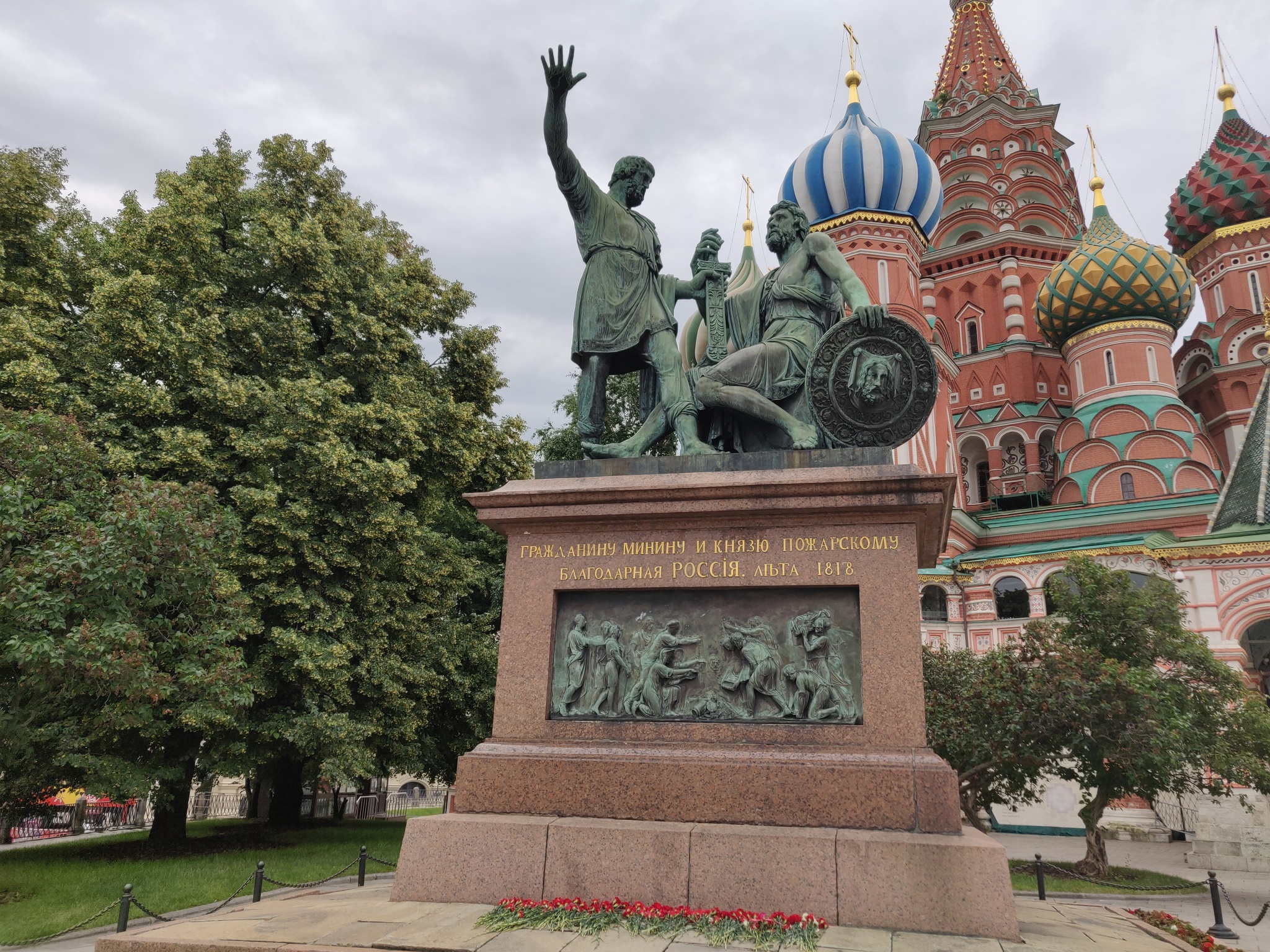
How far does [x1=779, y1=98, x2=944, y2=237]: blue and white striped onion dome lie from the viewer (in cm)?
3244

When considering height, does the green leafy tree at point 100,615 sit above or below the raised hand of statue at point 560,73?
below

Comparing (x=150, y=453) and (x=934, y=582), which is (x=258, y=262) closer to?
(x=150, y=453)

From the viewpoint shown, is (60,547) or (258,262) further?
(258,262)

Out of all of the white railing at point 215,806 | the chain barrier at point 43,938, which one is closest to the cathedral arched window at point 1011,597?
the white railing at point 215,806

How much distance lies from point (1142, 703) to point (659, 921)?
35.9 ft

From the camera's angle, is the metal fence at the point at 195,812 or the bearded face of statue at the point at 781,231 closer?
the bearded face of statue at the point at 781,231

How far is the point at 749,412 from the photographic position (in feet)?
25.5

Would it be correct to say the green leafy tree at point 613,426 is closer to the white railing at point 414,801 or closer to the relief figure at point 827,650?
the white railing at point 414,801

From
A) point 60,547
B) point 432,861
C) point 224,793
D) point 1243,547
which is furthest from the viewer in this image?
point 224,793

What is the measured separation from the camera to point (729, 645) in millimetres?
6770

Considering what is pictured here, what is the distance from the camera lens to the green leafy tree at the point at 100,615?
9984mm

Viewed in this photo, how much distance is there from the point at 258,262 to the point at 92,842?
443 inches

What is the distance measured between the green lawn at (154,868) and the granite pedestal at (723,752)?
6.55 meters

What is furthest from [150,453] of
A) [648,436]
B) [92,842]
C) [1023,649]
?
[1023,649]
